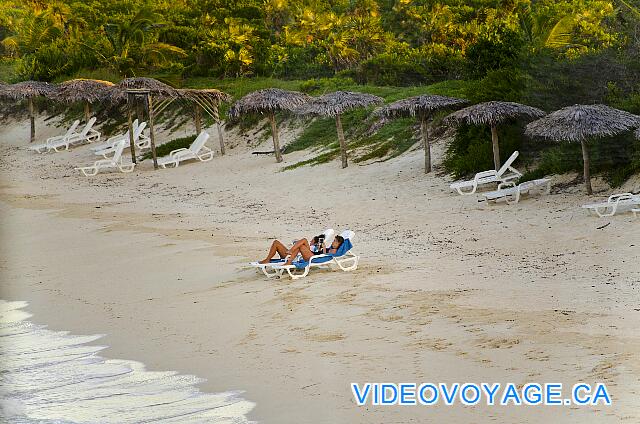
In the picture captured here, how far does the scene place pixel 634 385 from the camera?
651 centimetres

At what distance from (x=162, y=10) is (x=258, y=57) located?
13.0ft

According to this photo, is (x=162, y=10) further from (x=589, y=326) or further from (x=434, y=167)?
(x=589, y=326)

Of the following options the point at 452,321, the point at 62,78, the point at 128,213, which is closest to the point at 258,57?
the point at 62,78

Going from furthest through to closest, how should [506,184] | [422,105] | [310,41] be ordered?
[310,41], [422,105], [506,184]

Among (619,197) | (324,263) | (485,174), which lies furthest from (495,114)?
(324,263)

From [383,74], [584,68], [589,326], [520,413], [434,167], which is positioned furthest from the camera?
[383,74]

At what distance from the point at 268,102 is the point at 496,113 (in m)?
7.26

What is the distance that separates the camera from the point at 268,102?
72.7 feet

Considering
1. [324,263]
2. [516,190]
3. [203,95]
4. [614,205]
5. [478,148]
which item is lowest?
[324,263]

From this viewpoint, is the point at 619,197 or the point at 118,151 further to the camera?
the point at 118,151

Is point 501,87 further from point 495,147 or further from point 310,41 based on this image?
point 310,41

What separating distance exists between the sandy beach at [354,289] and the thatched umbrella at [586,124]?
0.98m

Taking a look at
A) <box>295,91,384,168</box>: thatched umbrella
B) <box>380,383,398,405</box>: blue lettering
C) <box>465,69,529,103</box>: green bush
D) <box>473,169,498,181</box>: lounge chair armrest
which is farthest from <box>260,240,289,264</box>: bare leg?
<box>295,91,384,168</box>: thatched umbrella

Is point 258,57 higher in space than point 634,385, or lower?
higher
